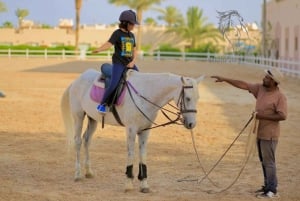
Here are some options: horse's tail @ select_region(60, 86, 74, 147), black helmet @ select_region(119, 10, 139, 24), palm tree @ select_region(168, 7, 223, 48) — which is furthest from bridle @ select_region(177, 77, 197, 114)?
palm tree @ select_region(168, 7, 223, 48)

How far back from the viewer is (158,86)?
8.41m

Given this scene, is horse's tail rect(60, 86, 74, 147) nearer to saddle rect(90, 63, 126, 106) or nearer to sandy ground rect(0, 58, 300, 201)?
sandy ground rect(0, 58, 300, 201)

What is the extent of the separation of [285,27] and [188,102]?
4066cm

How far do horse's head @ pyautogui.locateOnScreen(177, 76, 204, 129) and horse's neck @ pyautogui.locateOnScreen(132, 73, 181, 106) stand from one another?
0.19 m

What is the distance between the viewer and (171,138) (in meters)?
13.6

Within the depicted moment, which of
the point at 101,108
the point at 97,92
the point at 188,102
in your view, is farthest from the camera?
the point at 97,92

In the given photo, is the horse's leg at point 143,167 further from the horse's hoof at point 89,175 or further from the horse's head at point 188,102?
the horse's hoof at point 89,175

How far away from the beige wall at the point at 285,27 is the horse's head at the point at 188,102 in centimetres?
3456

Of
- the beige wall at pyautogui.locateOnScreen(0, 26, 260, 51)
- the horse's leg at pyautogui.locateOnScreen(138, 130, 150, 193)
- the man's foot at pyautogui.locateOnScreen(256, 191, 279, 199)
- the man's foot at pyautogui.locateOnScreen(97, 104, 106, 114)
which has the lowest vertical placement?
the man's foot at pyautogui.locateOnScreen(256, 191, 279, 199)

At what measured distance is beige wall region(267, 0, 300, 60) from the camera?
141ft

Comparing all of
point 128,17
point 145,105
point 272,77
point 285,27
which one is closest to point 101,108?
point 145,105

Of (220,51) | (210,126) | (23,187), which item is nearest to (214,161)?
(23,187)

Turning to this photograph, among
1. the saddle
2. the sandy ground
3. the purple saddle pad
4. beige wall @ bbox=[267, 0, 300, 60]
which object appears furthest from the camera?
beige wall @ bbox=[267, 0, 300, 60]

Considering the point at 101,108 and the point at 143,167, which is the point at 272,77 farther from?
the point at 101,108
